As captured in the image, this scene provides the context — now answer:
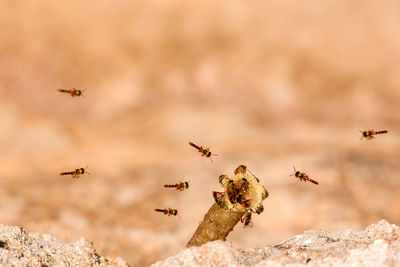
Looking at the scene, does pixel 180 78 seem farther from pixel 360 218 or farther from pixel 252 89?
pixel 360 218

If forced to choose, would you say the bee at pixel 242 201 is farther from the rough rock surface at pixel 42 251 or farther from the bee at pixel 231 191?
the rough rock surface at pixel 42 251

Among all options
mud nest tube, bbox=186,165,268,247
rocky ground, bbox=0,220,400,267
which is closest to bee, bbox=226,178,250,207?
mud nest tube, bbox=186,165,268,247

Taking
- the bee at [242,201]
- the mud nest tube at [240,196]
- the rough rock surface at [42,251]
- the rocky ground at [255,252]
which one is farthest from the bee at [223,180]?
the rough rock surface at [42,251]

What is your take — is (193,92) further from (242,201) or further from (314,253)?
(314,253)

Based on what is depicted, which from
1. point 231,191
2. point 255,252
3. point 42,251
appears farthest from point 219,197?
point 42,251

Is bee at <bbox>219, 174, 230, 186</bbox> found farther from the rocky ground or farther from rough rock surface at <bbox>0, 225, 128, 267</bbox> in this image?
rough rock surface at <bbox>0, 225, 128, 267</bbox>

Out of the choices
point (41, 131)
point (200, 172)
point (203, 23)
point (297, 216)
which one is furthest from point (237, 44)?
point (297, 216)
